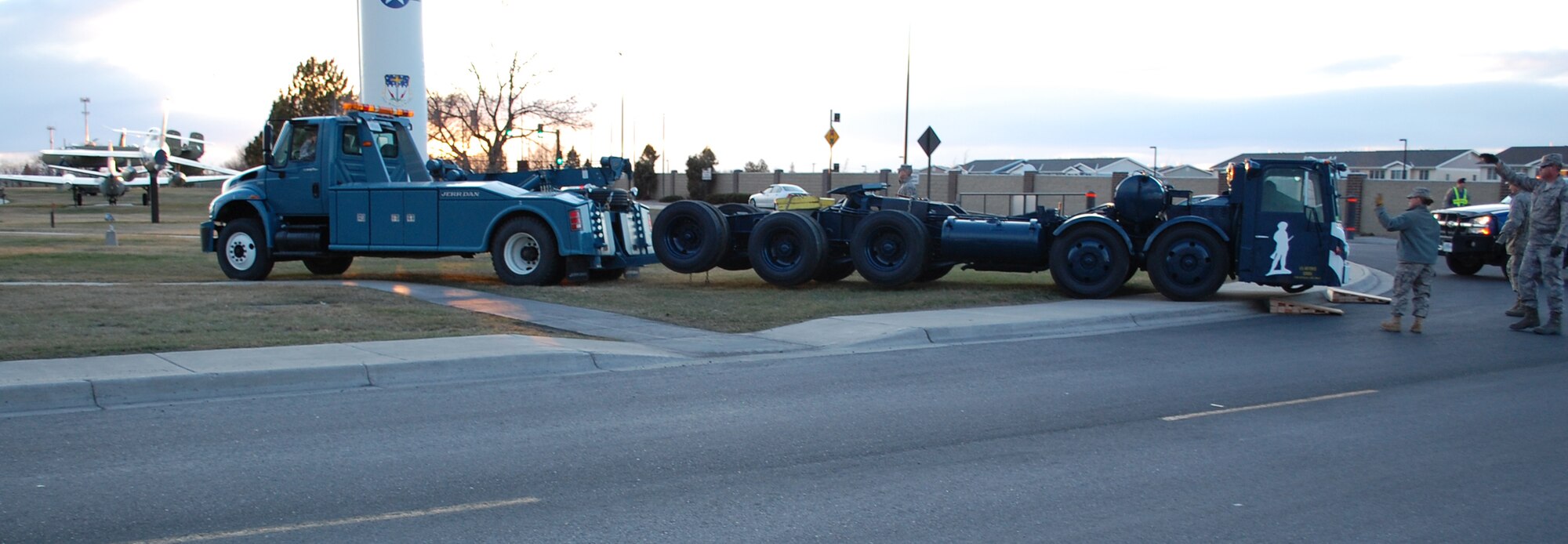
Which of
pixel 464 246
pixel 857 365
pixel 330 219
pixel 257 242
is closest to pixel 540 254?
pixel 464 246

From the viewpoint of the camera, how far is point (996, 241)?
16.1m

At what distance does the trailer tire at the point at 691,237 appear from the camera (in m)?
17.1

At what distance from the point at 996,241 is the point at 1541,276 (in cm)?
619

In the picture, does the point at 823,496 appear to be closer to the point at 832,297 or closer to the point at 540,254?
the point at 832,297

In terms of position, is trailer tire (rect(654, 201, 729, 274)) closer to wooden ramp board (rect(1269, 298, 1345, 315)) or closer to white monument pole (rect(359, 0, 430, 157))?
wooden ramp board (rect(1269, 298, 1345, 315))

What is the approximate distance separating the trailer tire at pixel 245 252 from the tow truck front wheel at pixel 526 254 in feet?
13.2

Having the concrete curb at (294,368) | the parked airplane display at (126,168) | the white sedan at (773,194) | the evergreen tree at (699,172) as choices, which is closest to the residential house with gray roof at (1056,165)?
the evergreen tree at (699,172)

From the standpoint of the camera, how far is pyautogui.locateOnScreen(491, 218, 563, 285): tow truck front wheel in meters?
16.8

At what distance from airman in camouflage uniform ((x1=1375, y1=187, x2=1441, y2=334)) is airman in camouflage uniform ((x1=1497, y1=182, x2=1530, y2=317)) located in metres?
1.22

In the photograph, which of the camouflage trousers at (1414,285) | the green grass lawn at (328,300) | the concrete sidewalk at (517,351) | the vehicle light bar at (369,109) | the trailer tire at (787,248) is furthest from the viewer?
the vehicle light bar at (369,109)

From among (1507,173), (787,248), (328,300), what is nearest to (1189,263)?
(1507,173)

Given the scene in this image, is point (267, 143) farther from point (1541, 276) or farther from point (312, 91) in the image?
point (312, 91)

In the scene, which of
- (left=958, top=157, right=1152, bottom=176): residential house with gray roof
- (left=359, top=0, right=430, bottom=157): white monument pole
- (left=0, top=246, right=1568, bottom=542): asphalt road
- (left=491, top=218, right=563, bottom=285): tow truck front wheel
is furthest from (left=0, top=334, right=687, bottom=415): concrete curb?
(left=958, top=157, right=1152, bottom=176): residential house with gray roof

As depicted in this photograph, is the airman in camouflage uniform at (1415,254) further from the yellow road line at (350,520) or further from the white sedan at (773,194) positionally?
the white sedan at (773,194)
